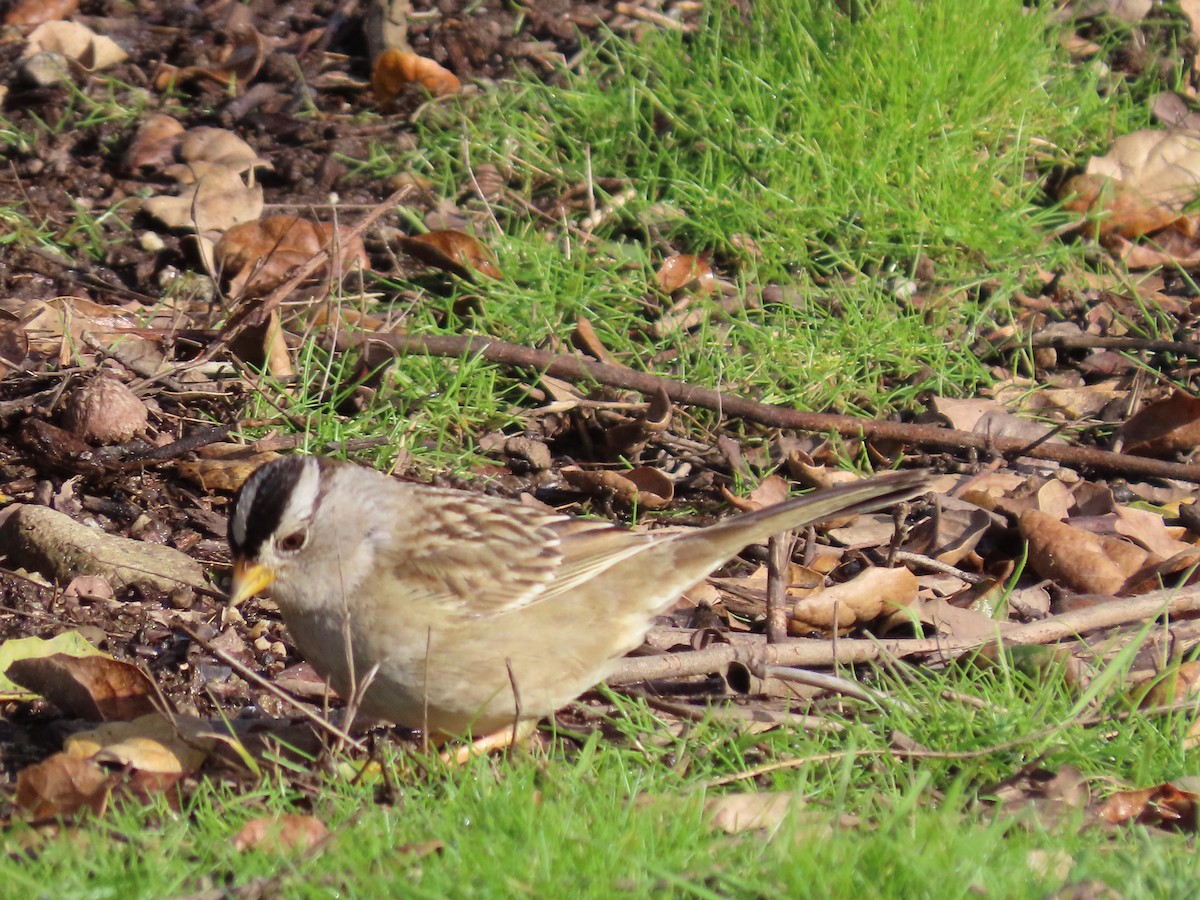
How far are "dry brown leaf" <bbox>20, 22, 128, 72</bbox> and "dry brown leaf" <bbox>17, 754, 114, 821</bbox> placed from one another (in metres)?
4.43

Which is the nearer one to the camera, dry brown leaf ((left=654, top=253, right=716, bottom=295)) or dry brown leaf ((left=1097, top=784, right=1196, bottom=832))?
dry brown leaf ((left=1097, top=784, right=1196, bottom=832))

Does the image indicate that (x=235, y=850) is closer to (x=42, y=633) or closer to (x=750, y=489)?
(x=42, y=633)

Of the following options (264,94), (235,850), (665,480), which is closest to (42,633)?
(235,850)

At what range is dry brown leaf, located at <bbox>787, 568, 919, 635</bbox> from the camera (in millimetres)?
4289

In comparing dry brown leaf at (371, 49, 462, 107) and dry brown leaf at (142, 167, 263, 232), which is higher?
dry brown leaf at (371, 49, 462, 107)

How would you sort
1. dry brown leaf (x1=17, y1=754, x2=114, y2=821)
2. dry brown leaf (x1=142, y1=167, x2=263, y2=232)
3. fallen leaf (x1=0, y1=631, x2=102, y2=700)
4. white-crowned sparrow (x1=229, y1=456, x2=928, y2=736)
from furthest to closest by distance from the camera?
dry brown leaf (x1=142, y1=167, x2=263, y2=232) → fallen leaf (x1=0, y1=631, x2=102, y2=700) → white-crowned sparrow (x1=229, y1=456, x2=928, y2=736) → dry brown leaf (x1=17, y1=754, x2=114, y2=821)

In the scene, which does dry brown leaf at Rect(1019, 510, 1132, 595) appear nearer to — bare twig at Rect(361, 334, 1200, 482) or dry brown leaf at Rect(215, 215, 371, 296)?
bare twig at Rect(361, 334, 1200, 482)

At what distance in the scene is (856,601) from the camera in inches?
171

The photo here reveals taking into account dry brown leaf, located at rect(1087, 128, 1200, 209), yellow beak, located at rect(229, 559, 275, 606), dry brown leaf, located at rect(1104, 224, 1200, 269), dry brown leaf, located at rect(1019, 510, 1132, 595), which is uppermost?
dry brown leaf, located at rect(1087, 128, 1200, 209)

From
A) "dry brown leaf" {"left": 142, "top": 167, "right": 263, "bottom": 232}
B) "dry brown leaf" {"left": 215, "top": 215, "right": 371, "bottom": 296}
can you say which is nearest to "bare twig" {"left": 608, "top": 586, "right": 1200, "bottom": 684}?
"dry brown leaf" {"left": 215, "top": 215, "right": 371, "bottom": 296}

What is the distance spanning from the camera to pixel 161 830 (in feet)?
10.4

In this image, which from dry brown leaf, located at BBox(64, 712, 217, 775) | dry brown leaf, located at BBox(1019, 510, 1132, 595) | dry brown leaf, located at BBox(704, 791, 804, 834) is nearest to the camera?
dry brown leaf, located at BBox(704, 791, 804, 834)

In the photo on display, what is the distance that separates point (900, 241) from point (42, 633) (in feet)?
12.0

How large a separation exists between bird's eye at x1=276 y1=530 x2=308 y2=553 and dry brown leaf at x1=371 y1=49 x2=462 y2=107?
138 inches
